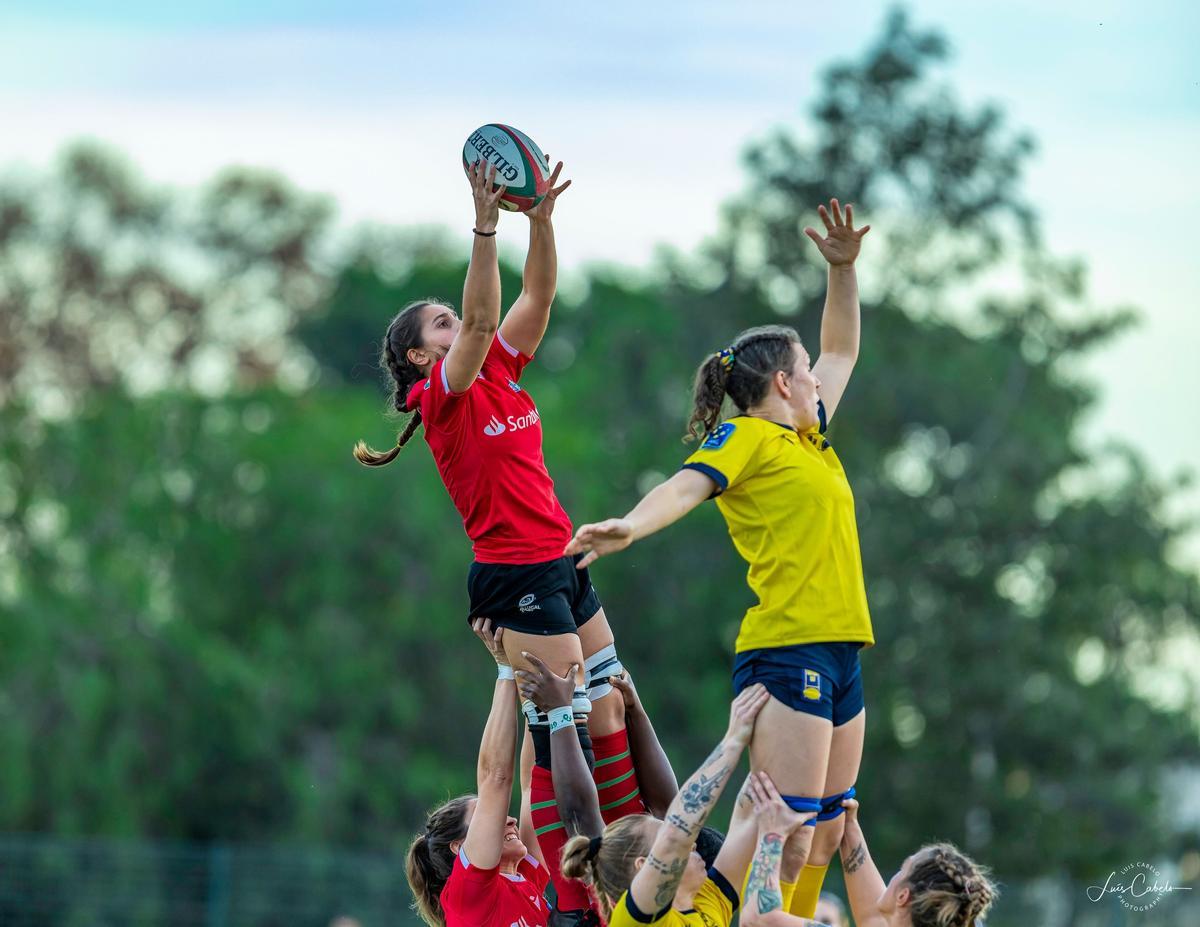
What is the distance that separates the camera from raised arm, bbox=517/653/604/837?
21.9 ft

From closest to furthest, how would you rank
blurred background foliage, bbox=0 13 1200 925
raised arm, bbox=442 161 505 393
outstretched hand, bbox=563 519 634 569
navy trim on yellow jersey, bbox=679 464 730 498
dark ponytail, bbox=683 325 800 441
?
outstretched hand, bbox=563 519 634 569 → navy trim on yellow jersey, bbox=679 464 730 498 → dark ponytail, bbox=683 325 800 441 → raised arm, bbox=442 161 505 393 → blurred background foliage, bbox=0 13 1200 925

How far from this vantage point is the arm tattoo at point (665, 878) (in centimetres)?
583

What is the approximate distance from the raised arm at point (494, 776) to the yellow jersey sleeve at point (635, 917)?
3.00 ft

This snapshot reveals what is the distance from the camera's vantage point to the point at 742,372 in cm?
625

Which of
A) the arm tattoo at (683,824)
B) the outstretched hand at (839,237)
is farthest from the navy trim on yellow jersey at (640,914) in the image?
the outstretched hand at (839,237)

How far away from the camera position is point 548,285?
22.4ft

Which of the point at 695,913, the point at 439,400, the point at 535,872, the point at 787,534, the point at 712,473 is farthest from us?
the point at 535,872

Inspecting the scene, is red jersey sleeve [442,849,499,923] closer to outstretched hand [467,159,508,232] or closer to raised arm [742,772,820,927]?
raised arm [742,772,820,927]

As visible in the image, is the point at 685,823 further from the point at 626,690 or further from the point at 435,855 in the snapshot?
the point at 435,855

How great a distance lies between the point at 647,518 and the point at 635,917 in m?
1.41

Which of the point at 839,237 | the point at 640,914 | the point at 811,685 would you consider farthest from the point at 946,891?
the point at 839,237

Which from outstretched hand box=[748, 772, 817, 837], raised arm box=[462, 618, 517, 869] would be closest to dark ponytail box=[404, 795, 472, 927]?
raised arm box=[462, 618, 517, 869]

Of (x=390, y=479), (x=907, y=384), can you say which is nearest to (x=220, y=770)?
(x=390, y=479)

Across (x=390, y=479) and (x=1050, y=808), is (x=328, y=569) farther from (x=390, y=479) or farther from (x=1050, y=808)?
(x=1050, y=808)
